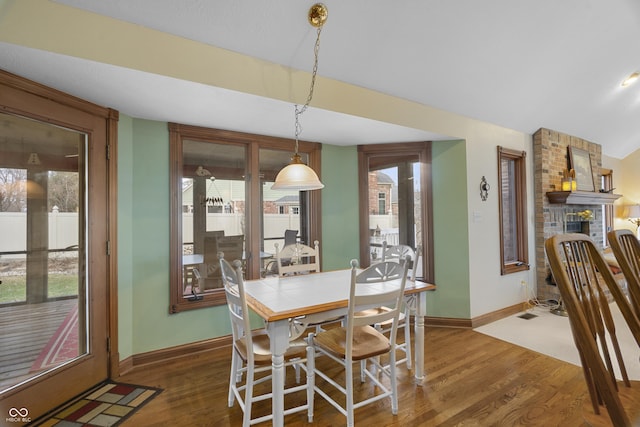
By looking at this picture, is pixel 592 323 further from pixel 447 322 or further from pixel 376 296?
pixel 447 322

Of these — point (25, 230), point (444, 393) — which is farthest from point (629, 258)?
point (25, 230)

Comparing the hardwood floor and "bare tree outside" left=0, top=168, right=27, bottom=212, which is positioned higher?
"bare tree outside" left=0, top=168, right=27, bottom=212

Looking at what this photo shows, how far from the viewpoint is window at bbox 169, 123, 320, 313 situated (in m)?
2.84

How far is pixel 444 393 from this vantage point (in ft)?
7.24

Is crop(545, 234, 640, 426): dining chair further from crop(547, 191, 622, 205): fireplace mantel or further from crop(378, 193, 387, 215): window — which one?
crop(547, 191, 622, 205): fireplace mantel

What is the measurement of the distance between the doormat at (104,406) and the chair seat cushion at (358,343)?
1.37m

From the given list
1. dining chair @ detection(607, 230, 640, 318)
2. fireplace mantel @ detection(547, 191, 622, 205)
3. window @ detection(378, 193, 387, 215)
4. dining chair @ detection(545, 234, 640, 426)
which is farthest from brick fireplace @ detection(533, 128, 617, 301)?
dining chair @ detection(545, 234, 640, 426)

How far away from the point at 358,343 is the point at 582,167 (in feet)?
17.6

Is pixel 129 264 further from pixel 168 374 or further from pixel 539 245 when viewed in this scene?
pixel 539 245

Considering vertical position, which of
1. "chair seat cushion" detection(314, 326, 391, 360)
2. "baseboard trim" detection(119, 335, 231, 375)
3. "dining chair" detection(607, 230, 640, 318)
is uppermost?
"dining chair" detection(607, 230, 640, 318)

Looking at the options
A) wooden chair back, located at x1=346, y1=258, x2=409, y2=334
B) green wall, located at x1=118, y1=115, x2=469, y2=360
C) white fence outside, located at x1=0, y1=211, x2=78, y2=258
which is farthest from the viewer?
green wall, located at x1=118, y1=115, x2=469, y2=360

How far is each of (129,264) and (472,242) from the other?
363cm

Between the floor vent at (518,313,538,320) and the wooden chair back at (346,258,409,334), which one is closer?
the wooden chair back at (346,258,409,334)

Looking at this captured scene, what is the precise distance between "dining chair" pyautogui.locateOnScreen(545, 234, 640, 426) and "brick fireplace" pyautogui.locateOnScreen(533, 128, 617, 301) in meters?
3.60
